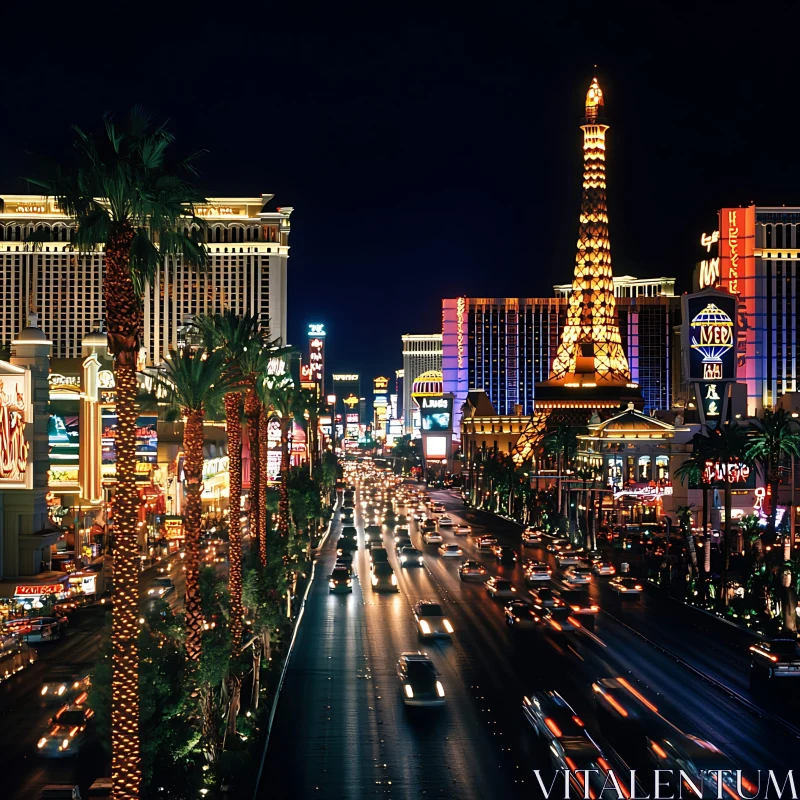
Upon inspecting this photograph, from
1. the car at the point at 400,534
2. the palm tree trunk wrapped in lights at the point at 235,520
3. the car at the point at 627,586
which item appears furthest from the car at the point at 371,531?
the palm tree trunk wrapped in lights at the point at 235,520

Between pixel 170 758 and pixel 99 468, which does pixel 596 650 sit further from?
pixel 99 468

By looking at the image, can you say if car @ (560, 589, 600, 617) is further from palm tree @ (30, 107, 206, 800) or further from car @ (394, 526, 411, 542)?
car @ (394, 526, 411, 542)

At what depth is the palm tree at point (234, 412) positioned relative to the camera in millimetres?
35750

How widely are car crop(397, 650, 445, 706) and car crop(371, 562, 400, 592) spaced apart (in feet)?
73.3

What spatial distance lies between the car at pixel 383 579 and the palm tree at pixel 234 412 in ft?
57.2

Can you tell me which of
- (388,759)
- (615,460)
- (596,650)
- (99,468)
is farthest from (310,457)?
(388,759)

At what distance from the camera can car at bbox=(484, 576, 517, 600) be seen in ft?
181

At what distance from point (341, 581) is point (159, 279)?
113135 millimetres

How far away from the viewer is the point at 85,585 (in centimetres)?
5475

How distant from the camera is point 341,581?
5775 cm

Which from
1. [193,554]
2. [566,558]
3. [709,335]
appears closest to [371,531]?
[566,558]

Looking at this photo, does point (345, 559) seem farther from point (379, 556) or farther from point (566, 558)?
point (566, 558)

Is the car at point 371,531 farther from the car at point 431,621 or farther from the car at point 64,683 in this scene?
the car at point 64,683

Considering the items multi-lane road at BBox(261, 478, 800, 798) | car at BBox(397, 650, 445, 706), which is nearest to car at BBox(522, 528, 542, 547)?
multi-lane road at BBox(261, 478, 800, 798)
